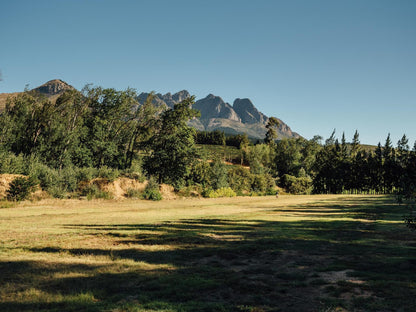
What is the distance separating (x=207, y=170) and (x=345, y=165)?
51.7 metres

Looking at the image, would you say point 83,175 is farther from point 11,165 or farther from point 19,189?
point 19,189

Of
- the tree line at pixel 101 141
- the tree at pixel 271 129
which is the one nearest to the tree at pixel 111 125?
the tree line at pixel 101 141

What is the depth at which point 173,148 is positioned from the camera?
37.8 meters

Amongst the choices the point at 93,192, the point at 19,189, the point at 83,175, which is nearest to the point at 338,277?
the point at 19,189

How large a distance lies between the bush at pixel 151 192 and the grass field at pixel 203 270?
2002 cm

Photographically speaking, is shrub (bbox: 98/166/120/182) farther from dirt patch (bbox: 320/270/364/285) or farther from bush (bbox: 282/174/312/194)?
bush (bbox: 282/174/312/194)

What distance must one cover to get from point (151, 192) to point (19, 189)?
44.6ft

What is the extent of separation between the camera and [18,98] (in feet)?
121

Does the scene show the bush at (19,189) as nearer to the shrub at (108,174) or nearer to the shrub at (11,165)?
the shrub at (11,165)

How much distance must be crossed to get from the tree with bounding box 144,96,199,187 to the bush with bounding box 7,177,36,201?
654 inches

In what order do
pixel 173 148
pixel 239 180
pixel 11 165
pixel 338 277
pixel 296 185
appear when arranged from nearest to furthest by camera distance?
pixel 338 277, pixel 11 165, pixel 173 148, pixel 239 180, pixel 296 185

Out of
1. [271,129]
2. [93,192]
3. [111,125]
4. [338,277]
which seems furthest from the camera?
[271,129]

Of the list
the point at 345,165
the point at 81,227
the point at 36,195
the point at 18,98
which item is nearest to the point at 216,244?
the point at 81,227

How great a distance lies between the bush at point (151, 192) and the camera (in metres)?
32.9
